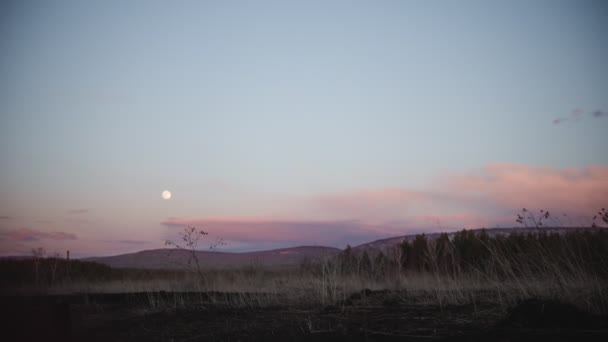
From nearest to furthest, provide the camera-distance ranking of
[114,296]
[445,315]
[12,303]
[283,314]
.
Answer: [12,303]
[445,315]
[283,314]
[114,296]

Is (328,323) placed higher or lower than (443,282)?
higher

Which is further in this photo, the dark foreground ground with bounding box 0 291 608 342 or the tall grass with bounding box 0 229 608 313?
the tall grass with bounding box 0 229 608 313

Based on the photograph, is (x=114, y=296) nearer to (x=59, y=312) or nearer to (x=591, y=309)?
(x=59, y=312)

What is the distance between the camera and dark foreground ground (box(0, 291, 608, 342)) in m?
2.69

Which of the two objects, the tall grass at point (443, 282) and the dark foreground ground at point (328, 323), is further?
the tall grass at point (443, 282)

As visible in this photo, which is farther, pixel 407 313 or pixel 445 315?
pixel 407 313

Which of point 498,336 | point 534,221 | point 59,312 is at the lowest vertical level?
point 498,336

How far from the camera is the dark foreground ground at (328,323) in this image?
2.69 meters

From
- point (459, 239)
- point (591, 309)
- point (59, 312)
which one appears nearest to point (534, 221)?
point (591, 309)

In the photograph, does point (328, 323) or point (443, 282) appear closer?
point (328, 323)

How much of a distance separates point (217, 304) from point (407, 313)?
3679 millimetres

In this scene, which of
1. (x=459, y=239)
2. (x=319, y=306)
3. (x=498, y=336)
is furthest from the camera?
(x=459, y=239)

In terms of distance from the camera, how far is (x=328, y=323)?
439 centimetres

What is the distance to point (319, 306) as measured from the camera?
244 inches
